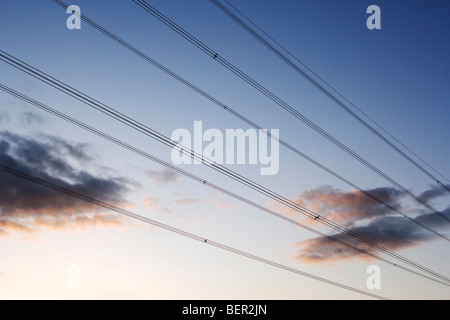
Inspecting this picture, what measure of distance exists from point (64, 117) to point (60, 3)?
3.42 m

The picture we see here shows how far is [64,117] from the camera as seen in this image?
1234 centimetres

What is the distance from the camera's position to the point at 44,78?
10875mm

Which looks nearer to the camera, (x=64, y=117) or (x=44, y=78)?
(x=44, y=78)
